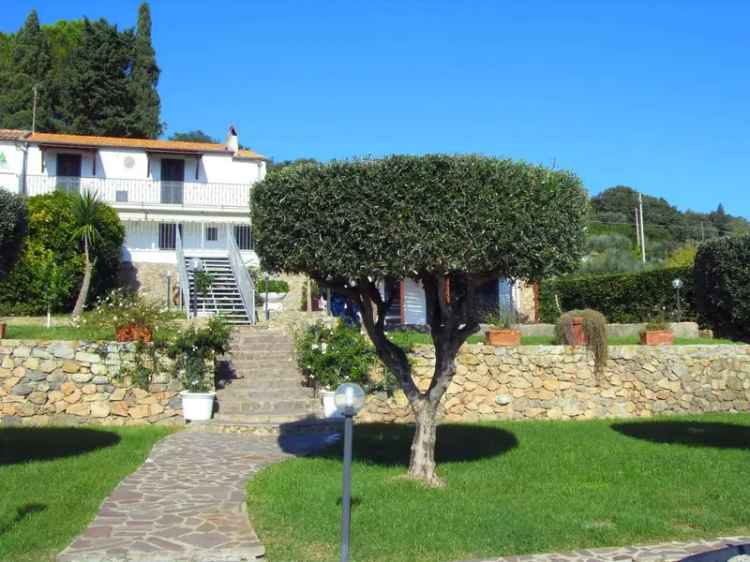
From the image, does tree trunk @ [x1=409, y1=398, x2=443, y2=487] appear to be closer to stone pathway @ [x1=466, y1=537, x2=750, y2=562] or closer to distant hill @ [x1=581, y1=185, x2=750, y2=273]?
stone pathway @ [x1=466, y1=537, x2=750, y2=562]

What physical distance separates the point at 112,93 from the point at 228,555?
40.0 metres

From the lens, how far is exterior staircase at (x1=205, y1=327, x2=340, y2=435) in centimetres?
1241

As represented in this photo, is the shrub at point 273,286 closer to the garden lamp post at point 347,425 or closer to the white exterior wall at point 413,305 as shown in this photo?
the white exterior wall at point 413,305

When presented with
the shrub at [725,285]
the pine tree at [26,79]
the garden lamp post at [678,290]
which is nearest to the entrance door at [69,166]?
the pine tree at [26,79]

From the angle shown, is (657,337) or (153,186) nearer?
(657,337)

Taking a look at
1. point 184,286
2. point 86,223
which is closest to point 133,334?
point 184,286

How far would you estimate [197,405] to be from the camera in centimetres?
1274

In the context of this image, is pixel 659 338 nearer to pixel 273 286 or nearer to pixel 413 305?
pixel 413 305

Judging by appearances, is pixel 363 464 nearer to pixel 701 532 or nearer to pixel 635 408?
pixel 701 532

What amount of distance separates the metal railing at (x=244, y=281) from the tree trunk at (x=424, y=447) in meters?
11.5

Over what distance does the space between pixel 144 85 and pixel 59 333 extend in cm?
3088

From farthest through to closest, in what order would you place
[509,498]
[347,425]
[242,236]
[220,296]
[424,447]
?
[242,236]
[220,296]
[424,447]
[509,498]
[347,425]

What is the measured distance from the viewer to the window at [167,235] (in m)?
27.9

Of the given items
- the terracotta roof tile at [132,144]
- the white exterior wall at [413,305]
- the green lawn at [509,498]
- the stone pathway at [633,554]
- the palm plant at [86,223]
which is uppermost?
the terracotta roof tile at [132,144]
